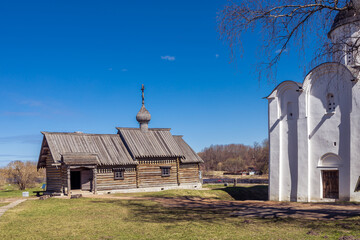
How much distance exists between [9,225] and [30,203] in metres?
7.31

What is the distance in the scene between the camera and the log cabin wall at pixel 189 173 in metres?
32.0

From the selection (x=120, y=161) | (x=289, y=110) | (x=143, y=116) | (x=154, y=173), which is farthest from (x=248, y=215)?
(x=143, y=116)

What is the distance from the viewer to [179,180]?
104 ft

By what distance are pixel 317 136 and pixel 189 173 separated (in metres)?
14.3

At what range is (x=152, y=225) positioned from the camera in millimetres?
13406

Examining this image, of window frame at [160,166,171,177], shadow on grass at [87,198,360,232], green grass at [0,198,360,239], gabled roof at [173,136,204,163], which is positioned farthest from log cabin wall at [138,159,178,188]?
green grass at [0,198,360,239]

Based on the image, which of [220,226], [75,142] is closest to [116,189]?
[75,142]

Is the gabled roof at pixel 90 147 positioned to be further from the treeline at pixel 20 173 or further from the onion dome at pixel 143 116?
the treeline at pixel 20 173

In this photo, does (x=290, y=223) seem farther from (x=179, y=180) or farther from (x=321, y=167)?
(x=179, y=180)

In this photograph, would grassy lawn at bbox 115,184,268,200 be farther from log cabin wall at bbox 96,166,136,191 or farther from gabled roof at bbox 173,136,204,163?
gabled roof at bbox 173,136,204,163

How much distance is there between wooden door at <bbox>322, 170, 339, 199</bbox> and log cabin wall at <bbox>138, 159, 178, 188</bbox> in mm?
13993

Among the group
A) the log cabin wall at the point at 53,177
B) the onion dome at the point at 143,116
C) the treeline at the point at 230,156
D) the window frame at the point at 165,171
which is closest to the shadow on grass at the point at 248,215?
the log cabin wall at the point at 53,177

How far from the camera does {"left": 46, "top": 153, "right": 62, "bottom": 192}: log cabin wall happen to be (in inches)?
1064

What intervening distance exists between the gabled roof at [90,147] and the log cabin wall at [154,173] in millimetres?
1250
